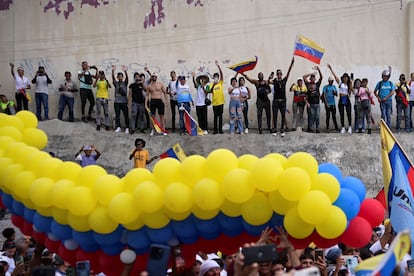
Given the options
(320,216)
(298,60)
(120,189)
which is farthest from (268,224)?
(298,60)

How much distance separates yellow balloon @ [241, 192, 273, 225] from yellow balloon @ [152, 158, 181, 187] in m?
0.63

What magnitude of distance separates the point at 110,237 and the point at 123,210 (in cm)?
37

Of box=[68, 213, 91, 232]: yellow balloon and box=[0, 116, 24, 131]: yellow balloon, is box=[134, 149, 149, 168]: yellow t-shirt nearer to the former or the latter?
box=[0, 116, 24, 131]: yellow balloon

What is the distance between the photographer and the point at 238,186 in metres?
5.96

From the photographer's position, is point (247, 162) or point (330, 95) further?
point (330, 95)

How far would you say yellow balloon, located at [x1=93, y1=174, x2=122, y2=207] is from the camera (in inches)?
258

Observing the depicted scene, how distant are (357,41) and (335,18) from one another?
811mm

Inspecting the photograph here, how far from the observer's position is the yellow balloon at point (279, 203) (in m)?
5.96

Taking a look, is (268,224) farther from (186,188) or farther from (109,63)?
(109,63)

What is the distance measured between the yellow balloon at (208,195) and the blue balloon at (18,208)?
199 centimetres

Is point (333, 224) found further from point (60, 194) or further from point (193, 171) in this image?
point (60, 194)

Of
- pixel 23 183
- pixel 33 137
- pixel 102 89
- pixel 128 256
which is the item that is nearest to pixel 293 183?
pixel 128 256

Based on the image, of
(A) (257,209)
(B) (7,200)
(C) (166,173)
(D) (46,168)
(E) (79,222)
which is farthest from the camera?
(B) (7,200)

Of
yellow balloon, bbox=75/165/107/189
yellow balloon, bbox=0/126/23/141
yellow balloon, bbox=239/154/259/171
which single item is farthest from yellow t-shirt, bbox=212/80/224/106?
yellow balloon, bbox=239/154/259/171
